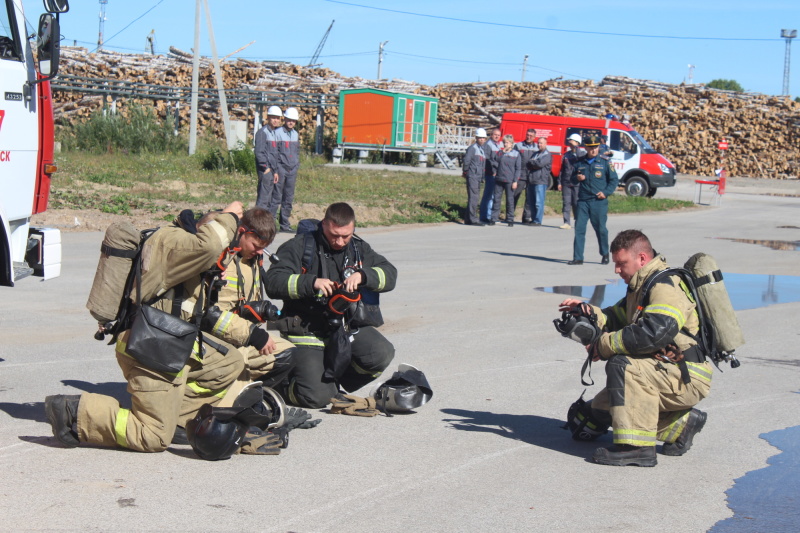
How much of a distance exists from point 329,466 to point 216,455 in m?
0.63

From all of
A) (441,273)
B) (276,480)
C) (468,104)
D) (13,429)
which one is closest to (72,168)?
(441,273)

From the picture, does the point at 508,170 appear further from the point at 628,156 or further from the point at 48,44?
the point at 48,44

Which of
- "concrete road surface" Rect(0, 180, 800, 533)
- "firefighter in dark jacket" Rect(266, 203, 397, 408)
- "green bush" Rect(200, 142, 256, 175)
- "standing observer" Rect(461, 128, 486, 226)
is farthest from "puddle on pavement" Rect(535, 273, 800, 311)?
"green bush" Rect(200, 142, 256, 175)

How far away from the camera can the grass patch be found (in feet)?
56.9

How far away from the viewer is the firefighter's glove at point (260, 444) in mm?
5348

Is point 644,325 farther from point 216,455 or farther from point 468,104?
point 468,104

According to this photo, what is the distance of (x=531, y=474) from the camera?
524 cm

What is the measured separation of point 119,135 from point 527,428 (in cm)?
2280

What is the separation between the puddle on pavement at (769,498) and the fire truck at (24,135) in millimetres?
5156

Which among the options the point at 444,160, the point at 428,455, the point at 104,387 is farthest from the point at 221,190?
the point at 444,160

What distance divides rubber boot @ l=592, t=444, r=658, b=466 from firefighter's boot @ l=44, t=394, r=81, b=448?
3.03m

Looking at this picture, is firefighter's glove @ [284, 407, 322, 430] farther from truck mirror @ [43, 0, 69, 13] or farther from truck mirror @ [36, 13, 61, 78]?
truck mirror @ [43, 0, 69, 13]

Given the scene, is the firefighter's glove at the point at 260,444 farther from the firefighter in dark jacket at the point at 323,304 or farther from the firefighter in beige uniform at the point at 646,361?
the firefighter in beige uniform at the point at 646,361

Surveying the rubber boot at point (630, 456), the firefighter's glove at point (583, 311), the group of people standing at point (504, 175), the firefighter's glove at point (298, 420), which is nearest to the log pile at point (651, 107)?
the group of people standing at point (504, 175)
